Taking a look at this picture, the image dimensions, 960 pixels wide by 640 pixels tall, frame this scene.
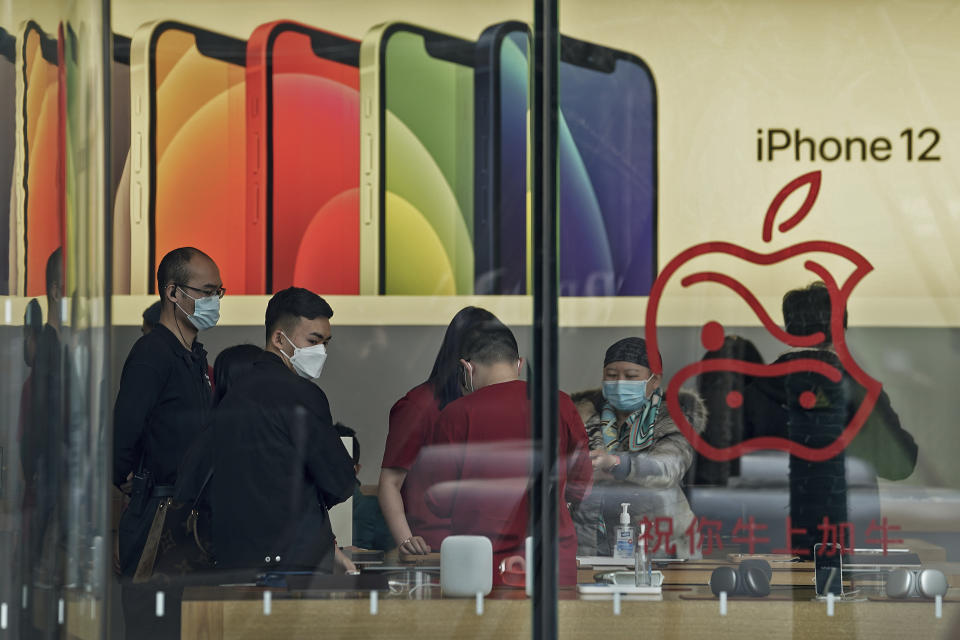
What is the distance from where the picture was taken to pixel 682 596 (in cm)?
555

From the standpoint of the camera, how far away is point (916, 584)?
5555 mm

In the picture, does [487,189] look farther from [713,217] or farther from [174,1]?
[174,1]

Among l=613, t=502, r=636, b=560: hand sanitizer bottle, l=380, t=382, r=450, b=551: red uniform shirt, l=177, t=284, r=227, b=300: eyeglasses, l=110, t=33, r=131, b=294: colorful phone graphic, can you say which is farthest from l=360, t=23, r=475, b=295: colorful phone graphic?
l=613, t=502, r=636, b=560: hand sanitizer bottle

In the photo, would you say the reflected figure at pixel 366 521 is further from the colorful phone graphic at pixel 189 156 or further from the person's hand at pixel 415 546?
the colorful phone graphic at pixel 189 156

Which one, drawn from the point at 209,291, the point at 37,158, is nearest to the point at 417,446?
the point at 209,291

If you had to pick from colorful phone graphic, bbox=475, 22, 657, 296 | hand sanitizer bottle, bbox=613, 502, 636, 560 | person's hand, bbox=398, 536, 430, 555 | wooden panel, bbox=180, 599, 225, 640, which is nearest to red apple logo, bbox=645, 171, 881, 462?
colorful phone graphic, bbox=475, 22, 657, 296

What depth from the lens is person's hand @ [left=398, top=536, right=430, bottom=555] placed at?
5578 millimetres

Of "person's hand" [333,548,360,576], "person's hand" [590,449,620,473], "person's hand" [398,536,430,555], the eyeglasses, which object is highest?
the eyeglasses

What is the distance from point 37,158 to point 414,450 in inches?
59.8

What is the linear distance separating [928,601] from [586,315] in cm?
142

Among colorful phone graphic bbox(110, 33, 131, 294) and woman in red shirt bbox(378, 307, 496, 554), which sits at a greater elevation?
colorful phone graphic bbox(110, 33, 131, 294)

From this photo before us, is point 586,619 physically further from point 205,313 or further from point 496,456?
point 205,313

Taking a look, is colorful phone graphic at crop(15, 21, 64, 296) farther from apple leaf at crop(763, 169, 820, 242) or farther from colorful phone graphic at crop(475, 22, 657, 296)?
apple leaf at crop(763, 169, 820, 242)

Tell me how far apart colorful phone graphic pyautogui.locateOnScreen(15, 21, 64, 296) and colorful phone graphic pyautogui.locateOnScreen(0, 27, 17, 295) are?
0.7 inches
